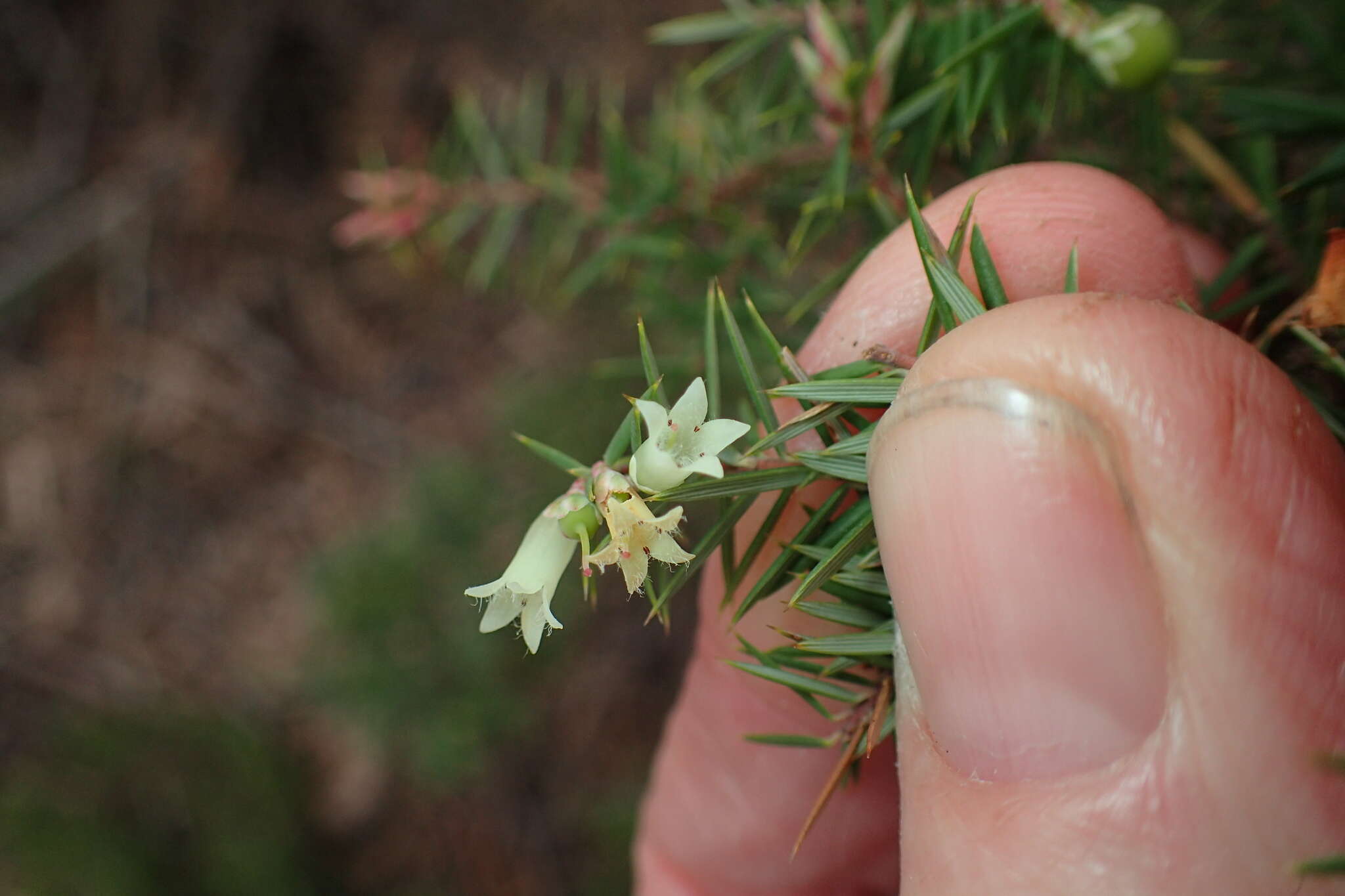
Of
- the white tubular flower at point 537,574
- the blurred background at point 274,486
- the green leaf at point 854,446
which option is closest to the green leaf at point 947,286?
the green leaf at point 854,446

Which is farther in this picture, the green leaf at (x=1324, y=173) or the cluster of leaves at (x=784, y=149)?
the cluster of leaves at (x=784, y=149)

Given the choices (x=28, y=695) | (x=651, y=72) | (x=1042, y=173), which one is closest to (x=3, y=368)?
(x=28, y=695)

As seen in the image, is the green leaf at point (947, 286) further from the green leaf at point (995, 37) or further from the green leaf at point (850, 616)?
the green leaf at point (850, 616)

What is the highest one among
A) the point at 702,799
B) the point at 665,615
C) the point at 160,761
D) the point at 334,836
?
the point at 665,615

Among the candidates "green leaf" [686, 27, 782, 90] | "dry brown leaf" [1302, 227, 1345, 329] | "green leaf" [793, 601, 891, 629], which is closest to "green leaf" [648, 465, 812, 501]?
"green leaf" [793, 601, 891, 629]

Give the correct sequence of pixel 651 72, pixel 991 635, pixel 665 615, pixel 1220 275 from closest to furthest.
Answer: pixel 991 635 → pixel 665 615 → pixel 1220 275 → pixel 651 72

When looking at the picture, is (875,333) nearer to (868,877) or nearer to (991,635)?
(991,635)

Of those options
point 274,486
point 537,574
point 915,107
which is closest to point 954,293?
point 915,107
